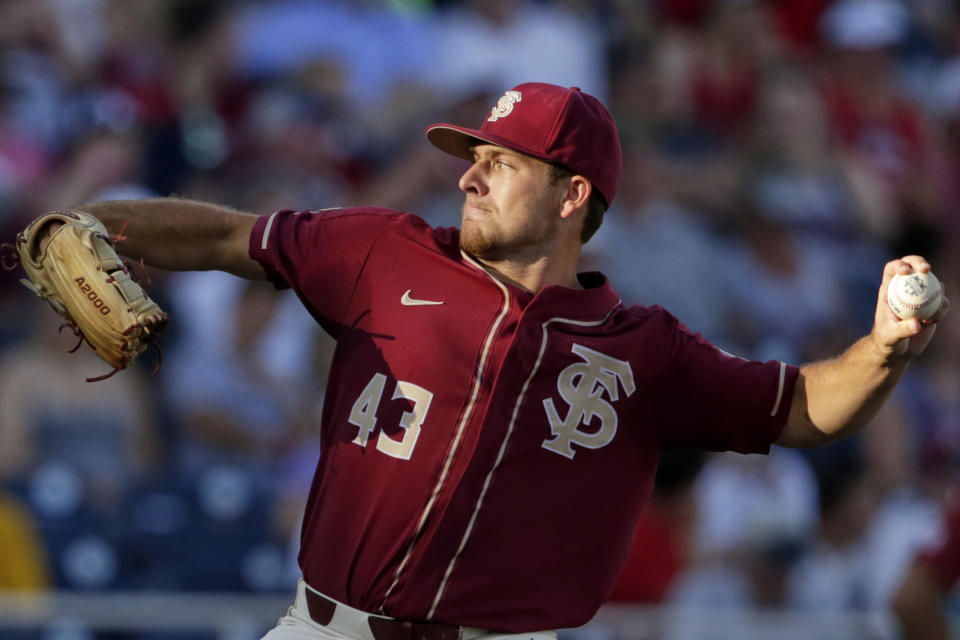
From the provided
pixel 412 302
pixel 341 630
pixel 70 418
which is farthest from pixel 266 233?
pixel 70 418

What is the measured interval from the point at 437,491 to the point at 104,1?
5.13 m

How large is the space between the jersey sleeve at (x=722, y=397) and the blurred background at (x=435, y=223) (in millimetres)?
2234

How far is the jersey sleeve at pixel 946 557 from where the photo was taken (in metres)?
4.97

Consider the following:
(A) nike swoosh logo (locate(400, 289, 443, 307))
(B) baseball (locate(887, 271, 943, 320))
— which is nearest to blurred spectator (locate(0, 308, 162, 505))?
(A) nike swoosh logo (locate(400, 289, 443, 307))

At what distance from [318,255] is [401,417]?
0.50 meters

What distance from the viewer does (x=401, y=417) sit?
3586mm

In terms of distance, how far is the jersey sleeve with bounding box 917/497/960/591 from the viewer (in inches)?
196

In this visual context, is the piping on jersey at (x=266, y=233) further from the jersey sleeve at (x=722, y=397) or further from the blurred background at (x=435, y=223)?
the blurred background at (x=435, y=223)

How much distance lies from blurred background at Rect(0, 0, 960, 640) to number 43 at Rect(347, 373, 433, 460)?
2.12 metres

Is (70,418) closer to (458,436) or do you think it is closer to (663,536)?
(663,536)

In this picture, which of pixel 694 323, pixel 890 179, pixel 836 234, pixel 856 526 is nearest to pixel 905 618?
pixel 856 526

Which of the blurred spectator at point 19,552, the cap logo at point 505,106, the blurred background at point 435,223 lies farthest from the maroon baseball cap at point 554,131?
the blurred spectator at point 19,552

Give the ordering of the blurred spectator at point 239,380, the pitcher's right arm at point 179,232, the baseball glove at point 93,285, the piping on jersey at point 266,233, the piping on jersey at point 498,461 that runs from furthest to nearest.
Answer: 1. the blurred spectator at point 239,380
2. the piping on jersey at point 266,233
3. the pitcher's right arm at point 179,232
4. the piping on jersey at point 498,461
5. the baseball glove at point 93,285

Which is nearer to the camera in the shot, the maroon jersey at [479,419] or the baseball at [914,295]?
the baseball at [914,295]
